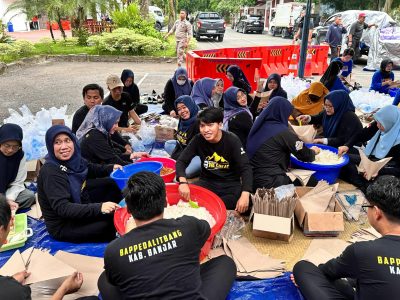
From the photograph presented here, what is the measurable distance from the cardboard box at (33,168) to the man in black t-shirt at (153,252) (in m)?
2.59

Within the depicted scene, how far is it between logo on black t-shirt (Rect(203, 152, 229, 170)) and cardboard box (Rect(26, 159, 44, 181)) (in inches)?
80.1

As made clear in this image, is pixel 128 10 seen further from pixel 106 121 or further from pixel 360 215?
pixel 360 215

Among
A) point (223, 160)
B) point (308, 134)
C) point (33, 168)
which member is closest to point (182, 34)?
point (308, 134)

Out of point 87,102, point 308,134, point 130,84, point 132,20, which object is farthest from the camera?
point 132,20

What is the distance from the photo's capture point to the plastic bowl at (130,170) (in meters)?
3.17

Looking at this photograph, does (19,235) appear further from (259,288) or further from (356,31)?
(356,31)

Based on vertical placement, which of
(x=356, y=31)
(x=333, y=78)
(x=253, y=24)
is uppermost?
(x=253, y=24)

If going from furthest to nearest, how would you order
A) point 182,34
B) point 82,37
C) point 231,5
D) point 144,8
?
point 231,5 → point 82,37 → point 144,8 → point 182,34

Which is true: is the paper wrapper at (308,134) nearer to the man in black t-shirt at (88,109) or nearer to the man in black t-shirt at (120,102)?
the man in black t-shirt at (88,109)

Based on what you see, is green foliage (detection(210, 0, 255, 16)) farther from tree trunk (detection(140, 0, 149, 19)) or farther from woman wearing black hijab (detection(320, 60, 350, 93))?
woman wearing black hijab (detection(320, 60, 350, 93))

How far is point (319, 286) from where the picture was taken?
211 centimetres

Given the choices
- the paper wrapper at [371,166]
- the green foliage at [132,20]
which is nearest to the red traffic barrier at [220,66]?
the paper wrapper at [371,166]

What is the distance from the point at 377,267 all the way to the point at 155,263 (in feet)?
3.56

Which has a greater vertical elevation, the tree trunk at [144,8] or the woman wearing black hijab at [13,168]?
the tree trunk at [144,8]
